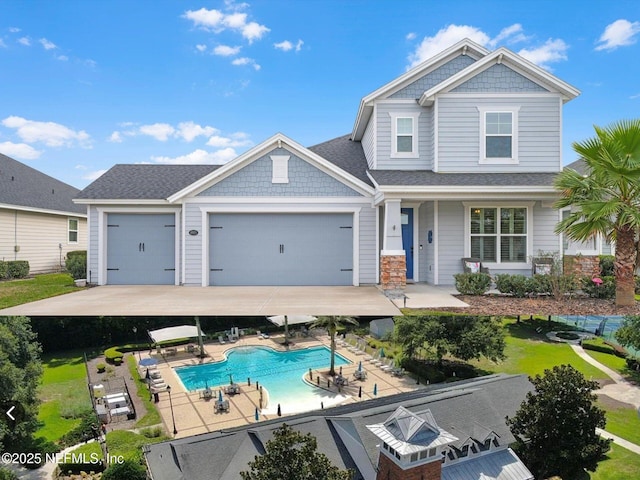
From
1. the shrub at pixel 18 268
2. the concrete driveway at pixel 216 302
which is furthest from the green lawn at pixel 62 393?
the shrub at pixel 18 268

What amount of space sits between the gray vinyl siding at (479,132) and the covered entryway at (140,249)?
8.28m

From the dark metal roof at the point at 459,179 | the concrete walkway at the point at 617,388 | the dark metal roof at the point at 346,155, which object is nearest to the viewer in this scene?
the concrete walkway at the point at 617,388

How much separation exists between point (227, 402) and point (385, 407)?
110 inches

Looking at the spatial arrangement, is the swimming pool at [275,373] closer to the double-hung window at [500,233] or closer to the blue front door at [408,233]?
the blue front door at [408,233]

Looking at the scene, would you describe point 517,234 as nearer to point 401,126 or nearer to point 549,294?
point 549,294

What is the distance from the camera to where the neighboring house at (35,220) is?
50.8ft

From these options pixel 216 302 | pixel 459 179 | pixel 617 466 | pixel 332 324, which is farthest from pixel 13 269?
pixel 617 466

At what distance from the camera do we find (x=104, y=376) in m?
5.79

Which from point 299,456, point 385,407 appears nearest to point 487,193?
point 385,407

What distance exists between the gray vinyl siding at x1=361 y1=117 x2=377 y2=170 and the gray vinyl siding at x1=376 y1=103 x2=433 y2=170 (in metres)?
0.20

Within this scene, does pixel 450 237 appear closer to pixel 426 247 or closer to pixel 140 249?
pixel 426 247

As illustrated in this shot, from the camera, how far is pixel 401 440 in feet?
25.0

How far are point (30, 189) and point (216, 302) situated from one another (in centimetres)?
1559

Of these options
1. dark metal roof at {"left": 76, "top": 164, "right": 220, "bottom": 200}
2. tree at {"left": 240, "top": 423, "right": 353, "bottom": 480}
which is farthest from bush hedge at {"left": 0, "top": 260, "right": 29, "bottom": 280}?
tree at {"left": 240, "top": 423, "right": 353, "bottom": 480}
